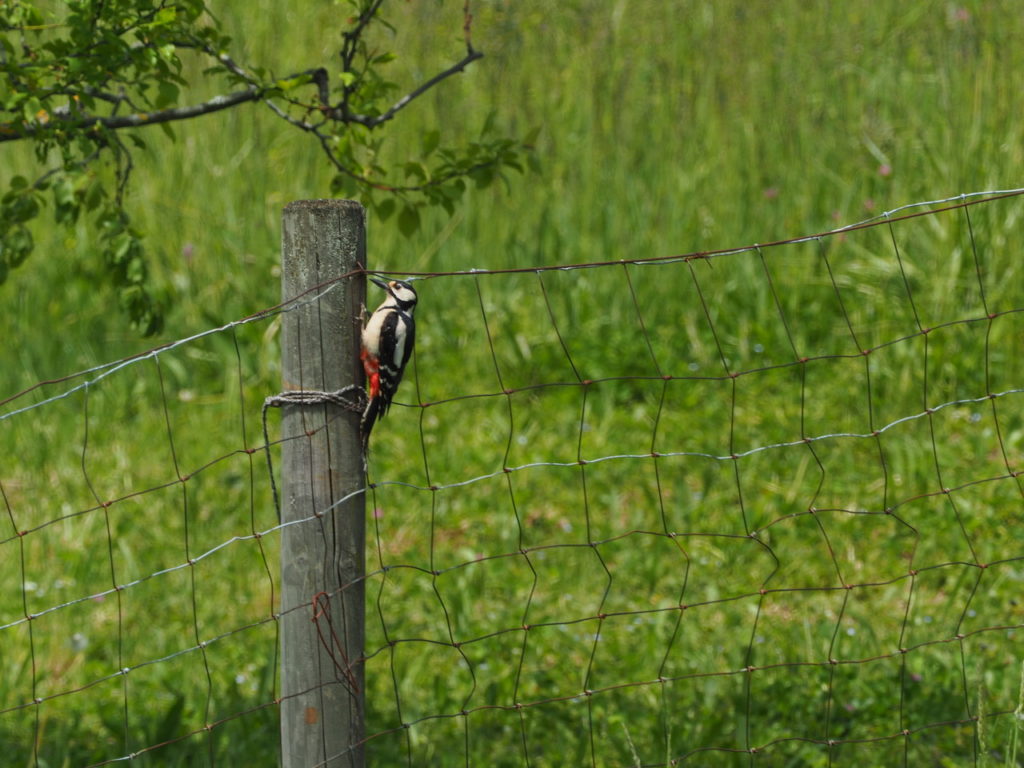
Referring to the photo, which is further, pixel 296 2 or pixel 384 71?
pixel 296 2

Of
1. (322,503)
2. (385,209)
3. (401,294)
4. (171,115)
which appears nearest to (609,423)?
(385,209)

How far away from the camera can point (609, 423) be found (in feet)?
19.8

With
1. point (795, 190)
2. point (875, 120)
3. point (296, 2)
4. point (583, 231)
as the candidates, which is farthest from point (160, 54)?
point (296, 2)

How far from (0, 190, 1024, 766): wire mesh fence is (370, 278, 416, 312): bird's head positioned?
31cm

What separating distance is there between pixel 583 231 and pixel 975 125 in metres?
2.34

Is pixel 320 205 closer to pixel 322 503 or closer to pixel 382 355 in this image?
pixel 382 355

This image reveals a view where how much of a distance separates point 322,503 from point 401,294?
0.93m

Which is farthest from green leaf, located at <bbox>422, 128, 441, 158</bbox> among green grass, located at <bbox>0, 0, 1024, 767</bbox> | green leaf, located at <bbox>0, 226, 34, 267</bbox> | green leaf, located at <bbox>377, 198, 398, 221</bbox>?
green leaf, located at <bbox>0, 226, 34, 267</bbox>

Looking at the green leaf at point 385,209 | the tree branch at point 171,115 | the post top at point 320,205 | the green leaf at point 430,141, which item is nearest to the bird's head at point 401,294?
the green leaf at point 385,209

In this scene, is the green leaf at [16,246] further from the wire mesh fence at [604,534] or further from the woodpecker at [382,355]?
the woodpecker at [382,355]

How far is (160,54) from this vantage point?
9.49ft

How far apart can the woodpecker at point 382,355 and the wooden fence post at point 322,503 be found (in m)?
0.06

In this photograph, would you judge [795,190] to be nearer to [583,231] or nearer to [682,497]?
[583,231]

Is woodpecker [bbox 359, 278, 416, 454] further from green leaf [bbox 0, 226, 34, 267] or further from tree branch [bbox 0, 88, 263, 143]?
green leaf [bbox 0, 226, 34, 267]
